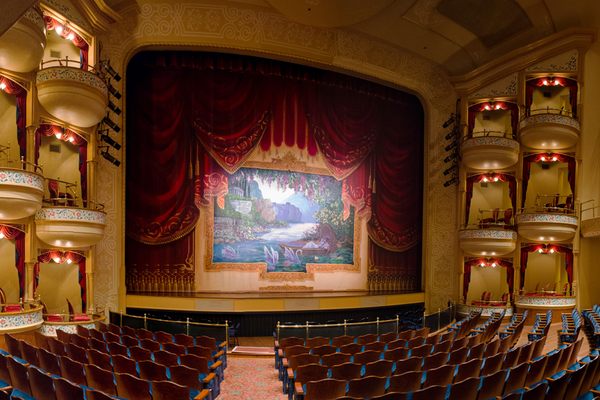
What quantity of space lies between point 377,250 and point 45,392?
38.1ft

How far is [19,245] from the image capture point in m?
8.78

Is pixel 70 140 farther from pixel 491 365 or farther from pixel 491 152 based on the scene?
pixel 491 152

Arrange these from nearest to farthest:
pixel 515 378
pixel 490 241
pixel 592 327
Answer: pixel 515 378 < pixel 592 327 < pixel 490 241

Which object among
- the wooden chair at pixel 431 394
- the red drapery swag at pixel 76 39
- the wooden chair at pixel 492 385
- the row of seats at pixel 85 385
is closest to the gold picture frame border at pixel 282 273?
the red drapery swag at pixel 76 39

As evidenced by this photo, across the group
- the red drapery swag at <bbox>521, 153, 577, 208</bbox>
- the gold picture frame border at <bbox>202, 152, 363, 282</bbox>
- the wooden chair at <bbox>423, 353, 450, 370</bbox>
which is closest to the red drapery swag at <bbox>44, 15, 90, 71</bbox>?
the gold picture frame border at <bbox>202, 152, 363, 282</bbox>

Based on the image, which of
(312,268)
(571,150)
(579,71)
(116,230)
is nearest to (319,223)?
(312,268)

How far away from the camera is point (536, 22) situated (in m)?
12.9

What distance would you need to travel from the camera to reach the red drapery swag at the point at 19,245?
8586 millimetres

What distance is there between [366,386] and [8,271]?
28.0 feet

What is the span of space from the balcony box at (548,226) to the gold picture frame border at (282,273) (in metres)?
4.83

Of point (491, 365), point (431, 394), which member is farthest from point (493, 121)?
point (431, 394)

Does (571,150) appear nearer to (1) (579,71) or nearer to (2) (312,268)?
(1) (579,71)

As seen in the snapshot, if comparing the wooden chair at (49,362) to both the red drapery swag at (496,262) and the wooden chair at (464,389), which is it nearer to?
the wooden chair at (464,389)

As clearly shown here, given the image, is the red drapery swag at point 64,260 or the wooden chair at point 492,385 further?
the red drapery swag at point 64,260
